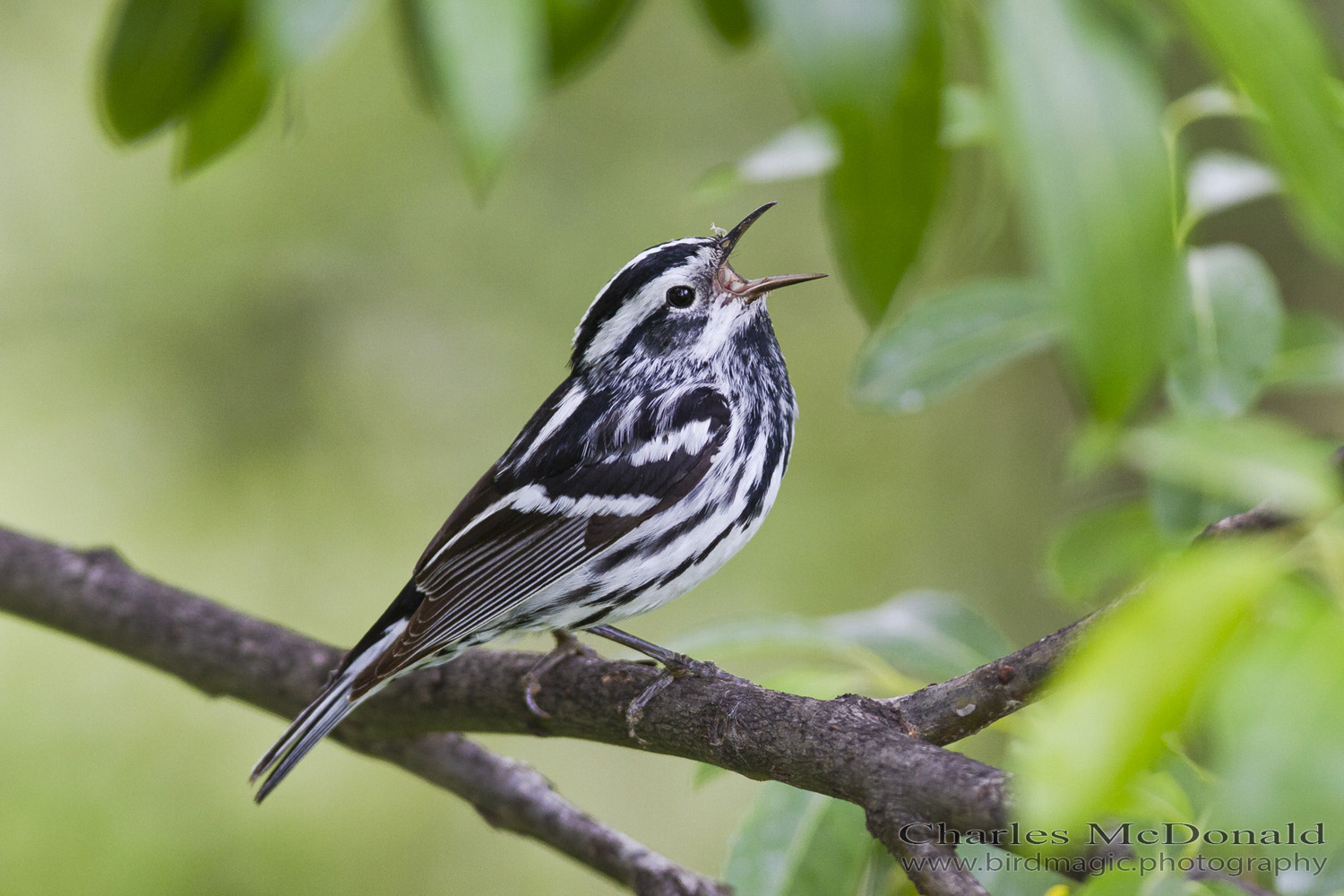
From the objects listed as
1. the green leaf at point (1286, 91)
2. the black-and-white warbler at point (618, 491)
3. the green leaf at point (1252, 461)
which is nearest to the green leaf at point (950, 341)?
the black-and-white warbler at point (618, 491)

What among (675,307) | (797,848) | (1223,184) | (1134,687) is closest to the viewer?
(1134,687)

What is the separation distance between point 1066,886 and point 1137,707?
1.11m

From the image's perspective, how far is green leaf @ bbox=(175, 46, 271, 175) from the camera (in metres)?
1.13

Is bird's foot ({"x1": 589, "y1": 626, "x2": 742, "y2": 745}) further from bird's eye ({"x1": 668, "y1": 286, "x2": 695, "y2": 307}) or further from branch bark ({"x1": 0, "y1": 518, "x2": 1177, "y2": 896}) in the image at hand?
bird's eye ({"x1": 668, "y1": 286, "x2": 695, "y2": 307})

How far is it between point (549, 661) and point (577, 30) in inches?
49.7

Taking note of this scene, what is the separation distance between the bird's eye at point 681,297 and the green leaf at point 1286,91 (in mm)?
1620

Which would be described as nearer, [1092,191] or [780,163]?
[1092,191]

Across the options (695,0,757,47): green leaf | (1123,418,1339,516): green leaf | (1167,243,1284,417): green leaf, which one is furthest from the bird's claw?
(1123,418,1339,516): green leaf

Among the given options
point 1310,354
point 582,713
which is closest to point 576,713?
point 582,713

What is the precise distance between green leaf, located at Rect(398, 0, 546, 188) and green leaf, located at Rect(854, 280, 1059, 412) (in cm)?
133

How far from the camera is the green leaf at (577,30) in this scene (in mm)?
856

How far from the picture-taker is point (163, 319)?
4.77 metres

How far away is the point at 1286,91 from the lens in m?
0.56

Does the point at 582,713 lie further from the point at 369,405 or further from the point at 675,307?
the point at 369,405
